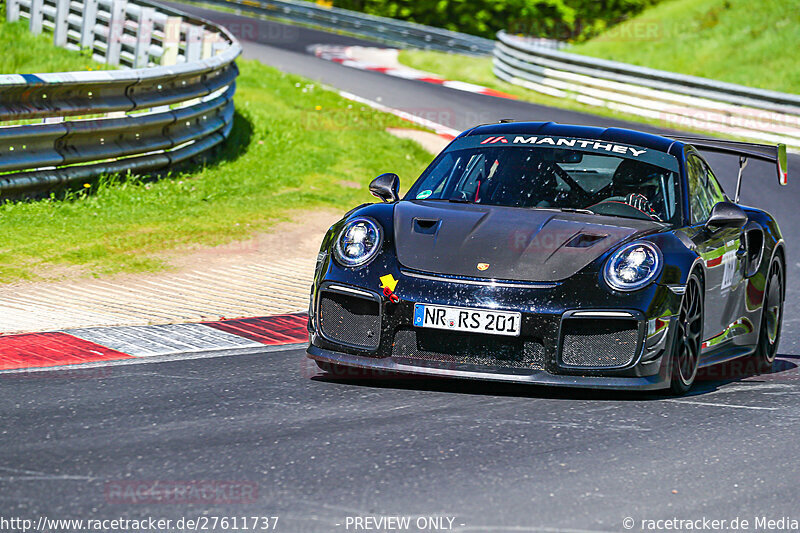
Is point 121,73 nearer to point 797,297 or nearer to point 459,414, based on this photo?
point 797,297

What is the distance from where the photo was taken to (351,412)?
533cm

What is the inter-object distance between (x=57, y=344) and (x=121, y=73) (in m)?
5.28

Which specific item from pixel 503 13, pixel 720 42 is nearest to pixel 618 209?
pixel 720 42

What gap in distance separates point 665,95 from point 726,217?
18.3m

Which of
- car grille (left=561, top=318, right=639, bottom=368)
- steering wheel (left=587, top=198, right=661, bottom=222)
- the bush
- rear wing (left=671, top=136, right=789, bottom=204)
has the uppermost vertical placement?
rear wing (left=671, top=136, right=789, bottom=204)

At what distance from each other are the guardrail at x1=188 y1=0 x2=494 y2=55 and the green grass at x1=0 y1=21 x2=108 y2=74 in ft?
59.2

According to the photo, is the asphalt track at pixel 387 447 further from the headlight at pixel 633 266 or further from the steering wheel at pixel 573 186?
the steering wheel at pixel 573 186

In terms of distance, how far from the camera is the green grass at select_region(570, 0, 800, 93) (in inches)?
1156

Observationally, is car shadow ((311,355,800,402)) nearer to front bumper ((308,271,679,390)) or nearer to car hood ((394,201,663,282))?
front bumper ((308,271,679,390))

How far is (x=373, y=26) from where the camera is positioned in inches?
1506

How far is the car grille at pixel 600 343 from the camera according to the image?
222 inches

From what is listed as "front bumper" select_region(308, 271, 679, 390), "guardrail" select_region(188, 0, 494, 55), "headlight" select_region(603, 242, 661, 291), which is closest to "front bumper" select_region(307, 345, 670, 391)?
"front bumper" select_region(308, 271, 679, 390)

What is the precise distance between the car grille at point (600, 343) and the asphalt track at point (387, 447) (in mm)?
218

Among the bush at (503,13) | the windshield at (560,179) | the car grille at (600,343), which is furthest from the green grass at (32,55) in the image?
the bush at (503,13)
